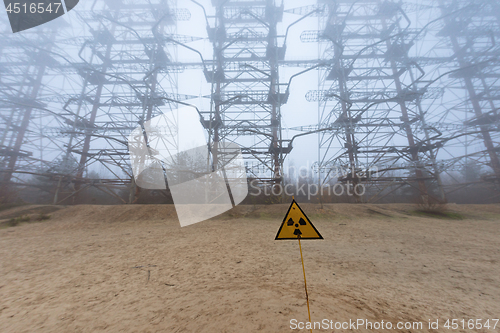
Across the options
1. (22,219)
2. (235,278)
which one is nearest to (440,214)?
(235,278)

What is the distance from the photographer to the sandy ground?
2.39 m

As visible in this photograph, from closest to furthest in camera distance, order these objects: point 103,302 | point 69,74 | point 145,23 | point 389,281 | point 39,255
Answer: point 103,302 → point 389,281 → point 39,255 → point 69,74 → point 145,23

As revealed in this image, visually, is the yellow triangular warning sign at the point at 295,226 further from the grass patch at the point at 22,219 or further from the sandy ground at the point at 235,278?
the grass patch at the point at 22,219

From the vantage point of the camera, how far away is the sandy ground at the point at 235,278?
2.39 metres

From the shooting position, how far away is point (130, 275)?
12.9 ft

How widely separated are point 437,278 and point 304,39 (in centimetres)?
2557

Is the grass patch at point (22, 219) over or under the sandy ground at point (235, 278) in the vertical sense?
over

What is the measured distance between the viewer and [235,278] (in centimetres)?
365

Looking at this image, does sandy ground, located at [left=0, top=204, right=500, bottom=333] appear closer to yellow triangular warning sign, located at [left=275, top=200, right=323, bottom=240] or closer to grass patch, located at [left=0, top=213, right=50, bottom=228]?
yellow triangular warning sign, located at [left=275, top=200, right=323, bottom=240]

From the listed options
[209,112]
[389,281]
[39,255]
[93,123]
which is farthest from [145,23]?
[389,281]

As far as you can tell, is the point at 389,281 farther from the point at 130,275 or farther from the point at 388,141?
the point at 388,141

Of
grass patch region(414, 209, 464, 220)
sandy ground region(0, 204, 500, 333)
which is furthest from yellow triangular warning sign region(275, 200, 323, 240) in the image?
grass patch region(414, 209, 464, 220)

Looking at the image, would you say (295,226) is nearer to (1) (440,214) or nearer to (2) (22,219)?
(1) (440,214)

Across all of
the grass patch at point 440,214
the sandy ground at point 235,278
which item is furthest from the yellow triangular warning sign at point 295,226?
the grass patch at point 440,214
